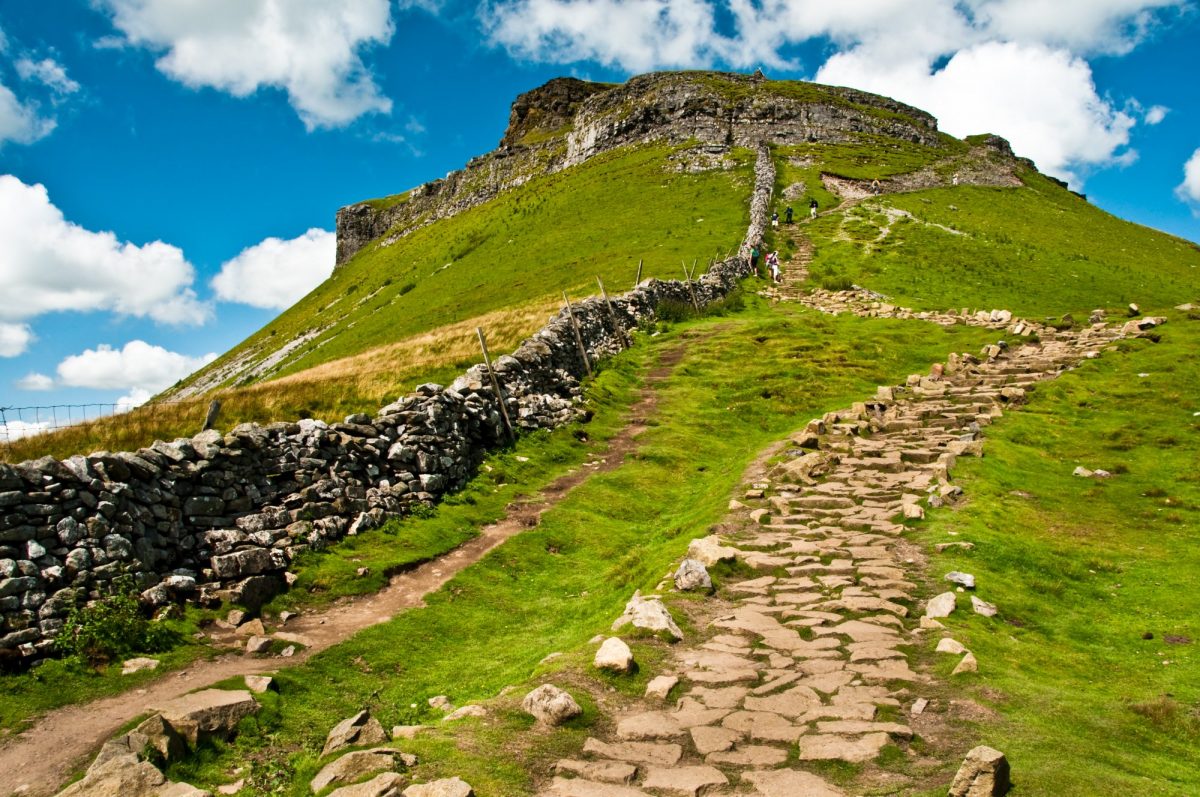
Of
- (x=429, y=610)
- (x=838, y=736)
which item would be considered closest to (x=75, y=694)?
(x=429, y=610)

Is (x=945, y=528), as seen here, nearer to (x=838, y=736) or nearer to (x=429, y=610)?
(x=838, y=736)

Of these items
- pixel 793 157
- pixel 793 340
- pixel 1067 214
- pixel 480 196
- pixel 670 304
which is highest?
pixel 480 196

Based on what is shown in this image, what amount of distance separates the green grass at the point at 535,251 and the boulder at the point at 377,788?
127 feet

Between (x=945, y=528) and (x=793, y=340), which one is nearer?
(x=945, y=528)

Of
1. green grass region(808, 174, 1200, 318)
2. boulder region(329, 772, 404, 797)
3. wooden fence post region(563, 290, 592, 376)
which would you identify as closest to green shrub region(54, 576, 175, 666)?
boulder region(329, 772, 404, 797)

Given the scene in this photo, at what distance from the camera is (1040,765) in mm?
6379

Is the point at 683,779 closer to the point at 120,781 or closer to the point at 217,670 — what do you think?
the point at 120,781

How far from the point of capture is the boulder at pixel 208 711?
8117 millimetres

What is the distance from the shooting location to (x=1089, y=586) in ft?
37.5

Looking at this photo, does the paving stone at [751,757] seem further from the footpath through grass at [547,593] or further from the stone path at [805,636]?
the footpath through grass at [547,593]

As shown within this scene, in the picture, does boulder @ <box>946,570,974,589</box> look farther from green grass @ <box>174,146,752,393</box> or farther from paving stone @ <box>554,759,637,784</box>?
green grass @ <box>174,146,752,393</box>

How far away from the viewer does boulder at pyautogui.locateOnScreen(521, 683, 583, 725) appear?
7574 millimetres

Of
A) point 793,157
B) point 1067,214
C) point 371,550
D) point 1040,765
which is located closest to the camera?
point 1040,765

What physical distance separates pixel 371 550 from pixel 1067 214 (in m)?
79.8
